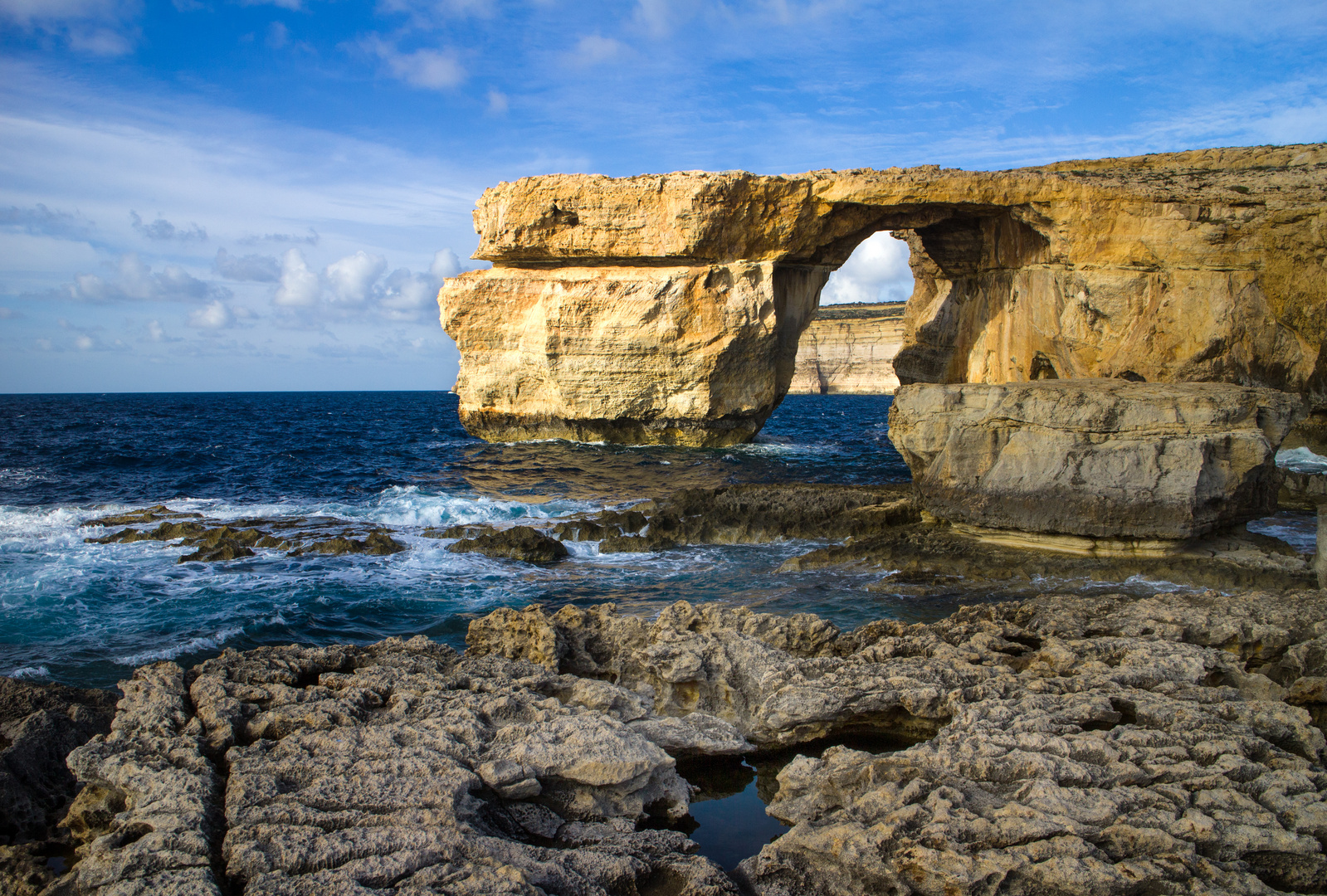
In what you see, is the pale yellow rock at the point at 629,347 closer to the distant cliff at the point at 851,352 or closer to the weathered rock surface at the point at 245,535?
the weathered rock surface at the point at 245,535

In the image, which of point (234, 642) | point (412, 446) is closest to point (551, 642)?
point (234, 642)

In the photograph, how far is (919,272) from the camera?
1139 inches

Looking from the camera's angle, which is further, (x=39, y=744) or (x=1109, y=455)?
(x=1109, y=455)

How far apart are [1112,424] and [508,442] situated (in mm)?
18944

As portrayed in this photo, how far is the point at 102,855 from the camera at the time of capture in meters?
3.54

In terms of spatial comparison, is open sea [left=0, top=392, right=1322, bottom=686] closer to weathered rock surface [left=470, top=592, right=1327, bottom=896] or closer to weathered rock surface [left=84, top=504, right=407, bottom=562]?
weathered rock surface [left=84, top=504, right=407, bottom=562]

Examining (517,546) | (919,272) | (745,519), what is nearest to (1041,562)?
(745,519)

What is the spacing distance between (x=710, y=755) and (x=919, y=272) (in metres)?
26.6

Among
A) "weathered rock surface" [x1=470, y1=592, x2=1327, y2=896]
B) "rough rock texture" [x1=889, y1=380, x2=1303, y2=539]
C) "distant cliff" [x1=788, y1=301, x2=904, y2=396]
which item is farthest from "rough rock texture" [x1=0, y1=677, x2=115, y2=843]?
"distant cliff" [x1=788, y1=301, x2=904, y2=396]

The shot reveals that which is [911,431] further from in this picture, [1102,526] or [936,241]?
[936,241]

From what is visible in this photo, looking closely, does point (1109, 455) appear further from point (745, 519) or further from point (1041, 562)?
point (745, 519)

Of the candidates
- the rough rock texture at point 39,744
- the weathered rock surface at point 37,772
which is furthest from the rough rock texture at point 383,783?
the rough rock texture at point 39,744

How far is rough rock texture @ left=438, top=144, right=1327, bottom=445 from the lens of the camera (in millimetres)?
15461

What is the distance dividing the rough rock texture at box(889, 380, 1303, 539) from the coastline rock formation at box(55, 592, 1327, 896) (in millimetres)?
3697
